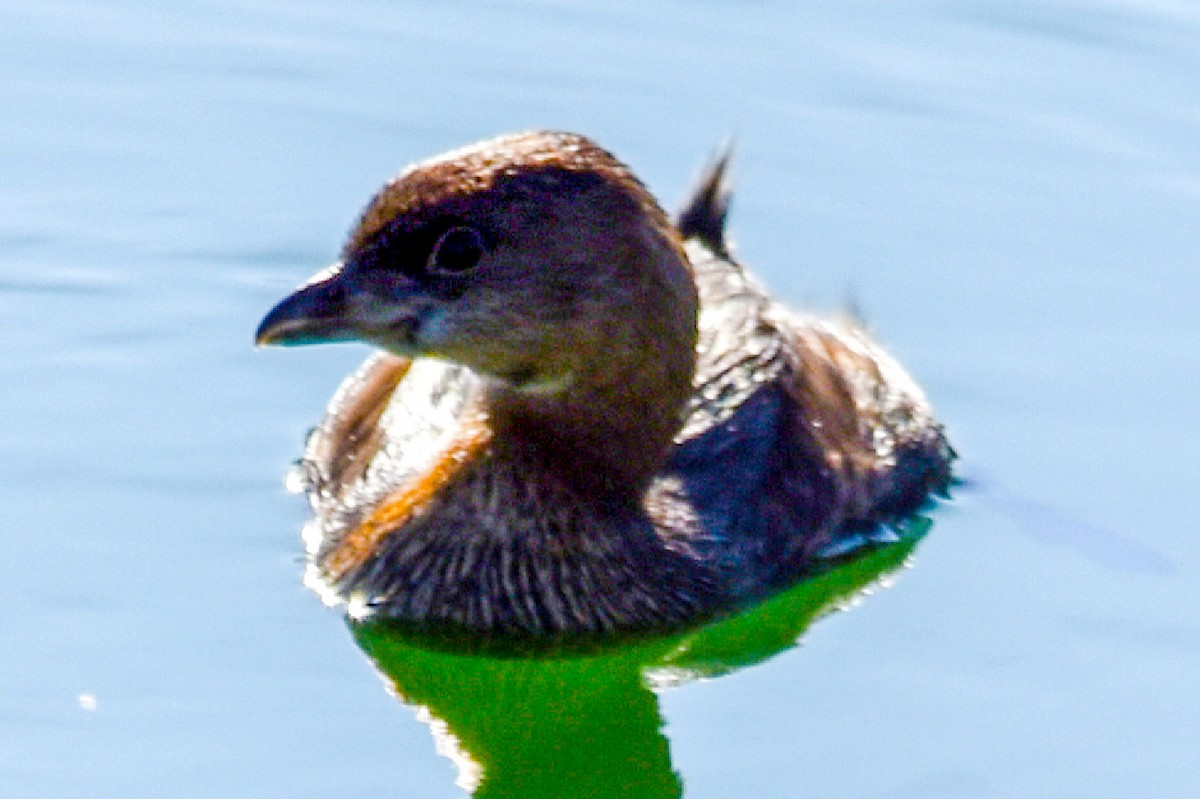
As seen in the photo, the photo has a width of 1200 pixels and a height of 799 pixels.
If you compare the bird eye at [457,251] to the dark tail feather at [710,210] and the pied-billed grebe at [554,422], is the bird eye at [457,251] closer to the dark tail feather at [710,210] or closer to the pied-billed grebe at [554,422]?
the pied-billed grebe at [554,422]

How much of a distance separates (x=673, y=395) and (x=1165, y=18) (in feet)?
18.6

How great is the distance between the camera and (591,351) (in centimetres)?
927

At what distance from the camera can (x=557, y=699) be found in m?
9.46

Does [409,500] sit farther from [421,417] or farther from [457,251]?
[457,251]

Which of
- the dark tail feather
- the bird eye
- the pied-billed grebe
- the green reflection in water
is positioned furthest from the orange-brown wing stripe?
the dark tail feather

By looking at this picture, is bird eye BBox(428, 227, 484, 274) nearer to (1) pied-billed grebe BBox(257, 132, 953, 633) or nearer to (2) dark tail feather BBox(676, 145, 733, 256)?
(1) pied-billed grebe BBox(257, 132, 953, 633)

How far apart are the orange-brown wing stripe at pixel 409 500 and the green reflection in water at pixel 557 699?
0.25 meters

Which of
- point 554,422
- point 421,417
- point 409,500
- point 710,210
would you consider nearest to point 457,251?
point 554,422

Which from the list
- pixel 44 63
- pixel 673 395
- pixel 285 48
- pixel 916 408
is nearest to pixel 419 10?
pixel 285 48

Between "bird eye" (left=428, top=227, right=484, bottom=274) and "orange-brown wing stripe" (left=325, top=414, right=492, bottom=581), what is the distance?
734 millimetres

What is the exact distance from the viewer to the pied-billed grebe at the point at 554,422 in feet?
29.6

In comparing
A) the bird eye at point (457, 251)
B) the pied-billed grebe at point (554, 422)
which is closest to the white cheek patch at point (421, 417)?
the pied-billed grebe at point (554, 422)

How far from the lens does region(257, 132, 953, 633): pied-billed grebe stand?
9031 millimetres

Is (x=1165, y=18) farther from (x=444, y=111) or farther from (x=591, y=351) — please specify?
(x=591, y=351)
